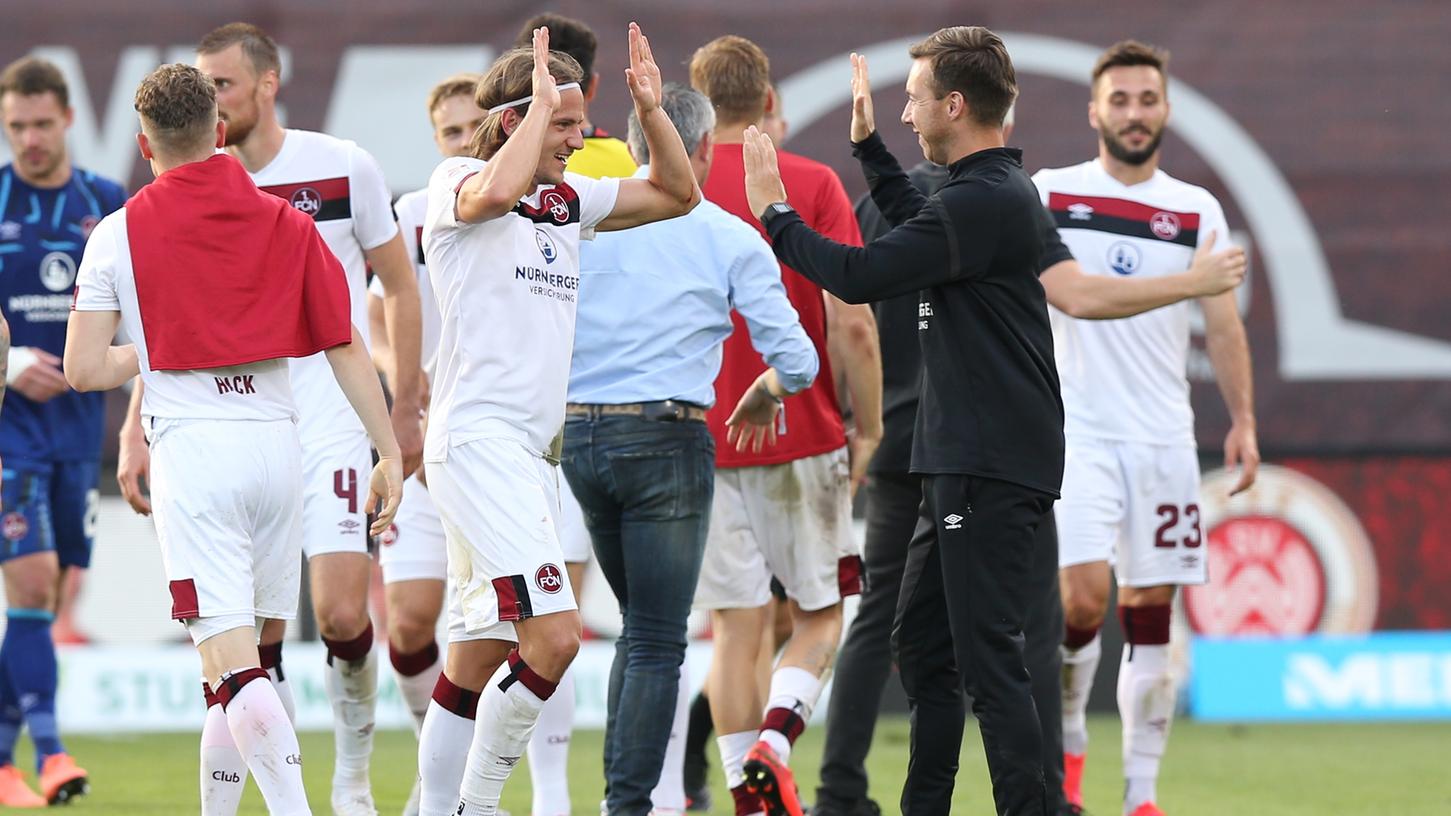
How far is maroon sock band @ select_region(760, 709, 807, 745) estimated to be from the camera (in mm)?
5621

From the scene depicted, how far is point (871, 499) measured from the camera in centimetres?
626

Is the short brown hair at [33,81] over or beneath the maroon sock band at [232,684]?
over

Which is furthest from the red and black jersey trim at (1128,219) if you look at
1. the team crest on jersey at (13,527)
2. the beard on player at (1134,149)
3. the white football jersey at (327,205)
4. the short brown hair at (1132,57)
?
the team crest on jersey at (13,527)

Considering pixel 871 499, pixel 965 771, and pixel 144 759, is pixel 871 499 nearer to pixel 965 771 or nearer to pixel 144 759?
pixel 965 771

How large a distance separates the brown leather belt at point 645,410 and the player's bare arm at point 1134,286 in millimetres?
1155

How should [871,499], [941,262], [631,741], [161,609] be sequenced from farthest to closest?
[161,609], [871,499], [631,741], [941,262]

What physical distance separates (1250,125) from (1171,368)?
3.16m

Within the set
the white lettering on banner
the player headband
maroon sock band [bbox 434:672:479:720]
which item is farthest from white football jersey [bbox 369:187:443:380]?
the white lettering on banner

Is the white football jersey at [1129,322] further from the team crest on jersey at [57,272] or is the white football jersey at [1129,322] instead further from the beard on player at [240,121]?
the team crest on jersey at [57,272]

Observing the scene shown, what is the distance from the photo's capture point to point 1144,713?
6246 mm

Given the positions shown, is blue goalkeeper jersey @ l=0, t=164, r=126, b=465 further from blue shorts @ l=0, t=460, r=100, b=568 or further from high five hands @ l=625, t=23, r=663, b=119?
high five hands @ l=625, t=23, r=663, b=119

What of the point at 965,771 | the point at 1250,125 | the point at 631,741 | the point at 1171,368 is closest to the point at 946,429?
the point at 631,741

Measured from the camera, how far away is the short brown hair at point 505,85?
4.62 m

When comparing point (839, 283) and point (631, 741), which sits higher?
point (839, 283)
